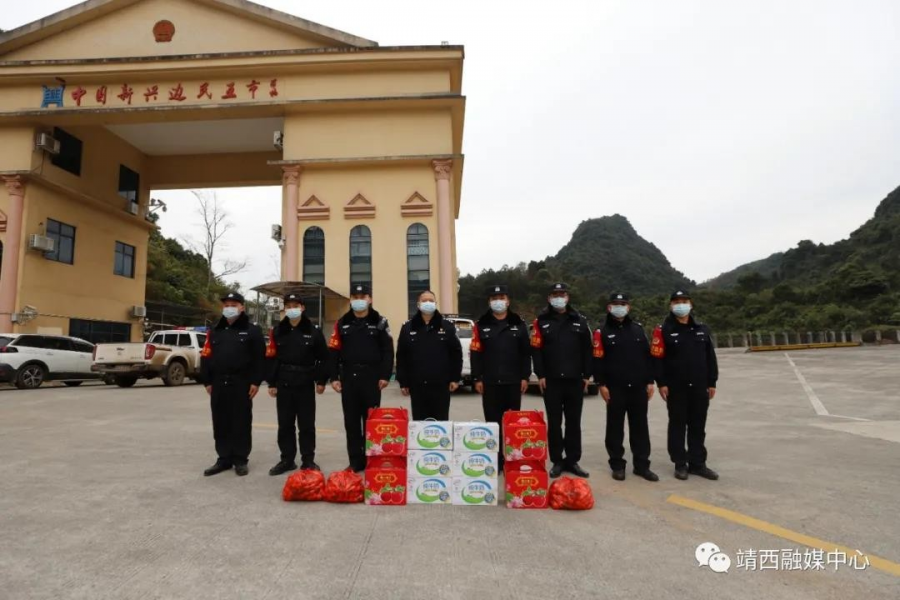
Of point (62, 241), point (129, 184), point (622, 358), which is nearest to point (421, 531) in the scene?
point (622, 358)

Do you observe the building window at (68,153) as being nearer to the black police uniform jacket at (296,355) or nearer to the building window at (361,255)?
the building window at (361,255)

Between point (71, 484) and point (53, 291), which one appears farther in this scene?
point (53, 291)

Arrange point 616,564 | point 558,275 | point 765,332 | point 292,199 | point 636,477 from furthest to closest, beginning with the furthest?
point 558,275 → point 765,332 → point 292,199 → point 636,477 → point 616,564

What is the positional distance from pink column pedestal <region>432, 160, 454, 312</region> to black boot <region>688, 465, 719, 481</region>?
1322 cm

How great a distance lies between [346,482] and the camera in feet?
13.7

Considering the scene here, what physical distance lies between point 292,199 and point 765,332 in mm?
39032

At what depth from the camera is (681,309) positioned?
5.23 meters

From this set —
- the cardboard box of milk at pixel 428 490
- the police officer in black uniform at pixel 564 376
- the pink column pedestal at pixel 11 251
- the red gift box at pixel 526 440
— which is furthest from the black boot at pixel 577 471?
the pink column pedestal at pixel 11 251

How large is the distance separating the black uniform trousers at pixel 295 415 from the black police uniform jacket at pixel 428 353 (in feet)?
3.29

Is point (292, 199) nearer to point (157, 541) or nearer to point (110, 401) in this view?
point (110, 401)

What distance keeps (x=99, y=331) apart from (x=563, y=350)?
22698 millimetres

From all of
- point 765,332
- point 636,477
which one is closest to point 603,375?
point 636,477

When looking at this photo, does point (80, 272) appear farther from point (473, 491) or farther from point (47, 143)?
A: point (473, 491)

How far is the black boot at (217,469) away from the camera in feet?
16.4
